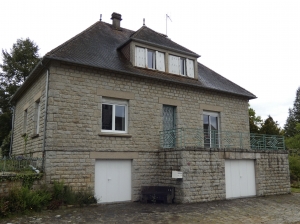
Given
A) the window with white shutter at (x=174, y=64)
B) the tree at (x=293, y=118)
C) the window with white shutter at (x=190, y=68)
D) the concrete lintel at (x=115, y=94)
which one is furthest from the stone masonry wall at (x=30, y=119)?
the tree at (x=293, y=118)

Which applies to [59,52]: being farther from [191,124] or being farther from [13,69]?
[13,69]

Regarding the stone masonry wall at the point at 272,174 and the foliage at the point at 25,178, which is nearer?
the foliage at the point at 25,178

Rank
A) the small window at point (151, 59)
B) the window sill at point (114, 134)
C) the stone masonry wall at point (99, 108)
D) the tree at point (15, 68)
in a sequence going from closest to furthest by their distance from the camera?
the stone masonry wall at point (99, 108)
the window sill at point (114, 134)
the small window at point (151, 59)
the tree at point (15, 68)

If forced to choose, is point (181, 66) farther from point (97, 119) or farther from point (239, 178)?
point (239, 178)

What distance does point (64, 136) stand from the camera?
10.2 m

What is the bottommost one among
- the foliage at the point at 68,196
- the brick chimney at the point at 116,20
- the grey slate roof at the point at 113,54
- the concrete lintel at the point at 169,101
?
the foliage at the point at 68,196

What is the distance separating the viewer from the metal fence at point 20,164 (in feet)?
30.0

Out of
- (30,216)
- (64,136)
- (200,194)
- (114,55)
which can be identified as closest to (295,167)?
(200,194)

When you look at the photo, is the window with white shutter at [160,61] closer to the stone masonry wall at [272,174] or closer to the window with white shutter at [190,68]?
the window with white shutter at [190,68]

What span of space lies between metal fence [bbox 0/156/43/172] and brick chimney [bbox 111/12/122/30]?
29.1ft

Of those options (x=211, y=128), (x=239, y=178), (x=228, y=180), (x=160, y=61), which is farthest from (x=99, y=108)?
(x=239, y=178)

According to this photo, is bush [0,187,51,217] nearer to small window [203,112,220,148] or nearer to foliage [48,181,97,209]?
foliage [48,181,97,209]

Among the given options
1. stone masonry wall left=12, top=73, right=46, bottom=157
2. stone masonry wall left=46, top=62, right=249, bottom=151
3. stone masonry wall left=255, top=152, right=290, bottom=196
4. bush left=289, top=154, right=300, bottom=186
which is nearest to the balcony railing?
stone masonry wall left=46, top=62, right=249, bottom=151

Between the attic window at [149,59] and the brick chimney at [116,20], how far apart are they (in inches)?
142
